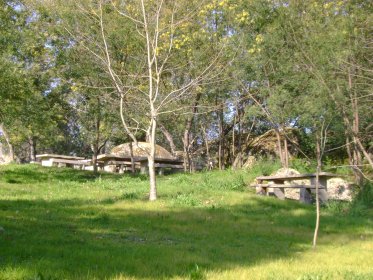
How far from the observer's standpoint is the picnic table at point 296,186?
701 inches

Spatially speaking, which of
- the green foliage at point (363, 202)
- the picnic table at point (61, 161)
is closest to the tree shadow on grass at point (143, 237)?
the green foliage at point (363, 202)

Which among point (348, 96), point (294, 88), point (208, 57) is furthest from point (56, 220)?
point (294, 88)

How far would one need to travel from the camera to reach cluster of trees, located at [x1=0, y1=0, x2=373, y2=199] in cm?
1630

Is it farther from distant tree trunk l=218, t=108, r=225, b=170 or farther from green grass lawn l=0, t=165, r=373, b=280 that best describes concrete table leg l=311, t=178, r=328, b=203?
distant tree trunk l=218, t=108, r=225, b=170

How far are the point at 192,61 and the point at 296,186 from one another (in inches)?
237

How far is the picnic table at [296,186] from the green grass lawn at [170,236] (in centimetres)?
164

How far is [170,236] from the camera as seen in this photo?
32.7ft

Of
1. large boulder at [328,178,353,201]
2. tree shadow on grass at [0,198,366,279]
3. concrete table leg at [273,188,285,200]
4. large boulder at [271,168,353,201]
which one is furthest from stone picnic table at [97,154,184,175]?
tree shadow on grass at [0,198,366,279]

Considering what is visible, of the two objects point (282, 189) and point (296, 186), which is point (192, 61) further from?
point (296, 186)

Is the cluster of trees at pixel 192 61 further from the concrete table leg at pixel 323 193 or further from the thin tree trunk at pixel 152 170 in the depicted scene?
the concrete table leg at pixel 323 193

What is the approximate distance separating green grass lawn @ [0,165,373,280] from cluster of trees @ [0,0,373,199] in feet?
6.27

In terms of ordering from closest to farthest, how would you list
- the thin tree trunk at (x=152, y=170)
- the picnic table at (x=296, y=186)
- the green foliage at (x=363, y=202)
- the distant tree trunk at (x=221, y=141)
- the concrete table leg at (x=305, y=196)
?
the thin tree trunk at (x=152, y=170), the green foliage at (x=363, y=202), the picnic table at (x=296, y=186), the concrete table leg at (x=305, y=196), the distant tree trunk at (x=221, y=141)

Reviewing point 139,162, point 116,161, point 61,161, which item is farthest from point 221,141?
point 61,161

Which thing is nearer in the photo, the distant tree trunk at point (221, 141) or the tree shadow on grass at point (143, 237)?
the tree shadow on grass at point (143, 237)
